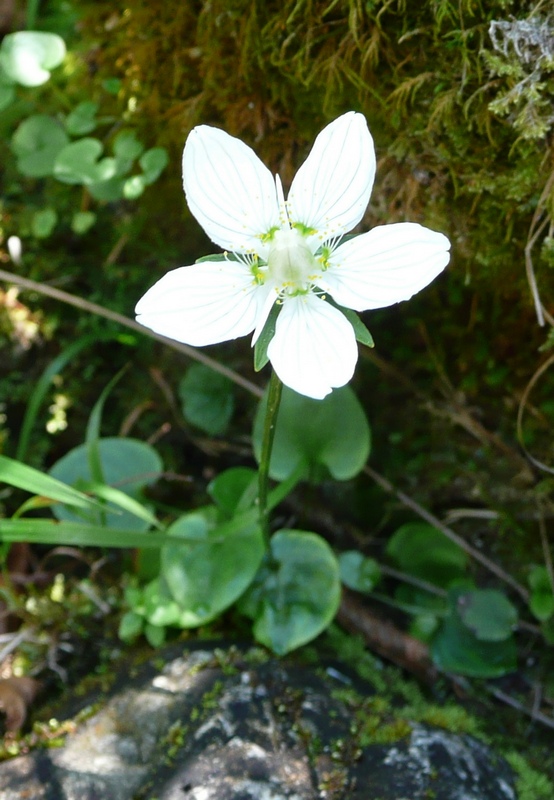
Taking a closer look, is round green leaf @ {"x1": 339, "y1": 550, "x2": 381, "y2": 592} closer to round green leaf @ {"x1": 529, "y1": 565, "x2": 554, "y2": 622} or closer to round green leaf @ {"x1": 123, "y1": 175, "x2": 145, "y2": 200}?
round green leaf @ {"x1": 529, "y1": 565, "x2": 554, "y2": 622}

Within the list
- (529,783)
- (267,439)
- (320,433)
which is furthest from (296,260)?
(529,783)

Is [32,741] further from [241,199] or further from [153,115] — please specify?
[153,115]

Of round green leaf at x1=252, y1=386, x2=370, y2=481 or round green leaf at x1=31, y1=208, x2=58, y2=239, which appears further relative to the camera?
round green leaf at x1=31, y1=208, x2=58, y2=239

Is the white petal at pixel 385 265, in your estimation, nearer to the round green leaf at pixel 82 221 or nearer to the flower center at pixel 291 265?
the flower center at pixel 291 265

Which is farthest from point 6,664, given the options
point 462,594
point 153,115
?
Result: point 153,115

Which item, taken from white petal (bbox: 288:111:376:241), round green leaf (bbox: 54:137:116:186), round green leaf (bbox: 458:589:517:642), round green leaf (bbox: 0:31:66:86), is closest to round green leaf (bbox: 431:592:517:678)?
round green leaf (bbox: 458:589:517:642)
